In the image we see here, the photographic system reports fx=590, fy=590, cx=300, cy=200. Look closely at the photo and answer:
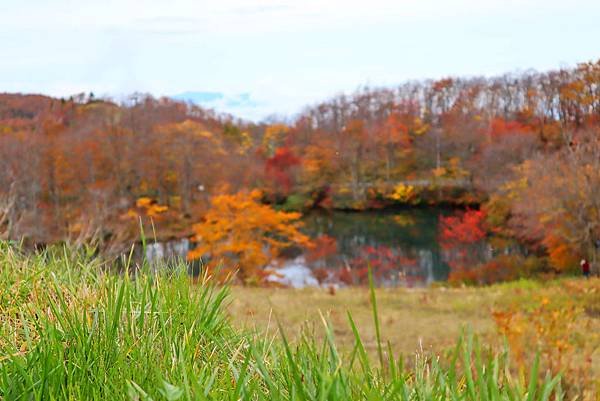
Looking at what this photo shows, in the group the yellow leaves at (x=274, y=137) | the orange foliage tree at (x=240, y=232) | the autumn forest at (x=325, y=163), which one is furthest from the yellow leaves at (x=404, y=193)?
the orange foliage tree at (x=240, y=232)

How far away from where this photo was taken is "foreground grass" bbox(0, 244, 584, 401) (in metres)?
1.05

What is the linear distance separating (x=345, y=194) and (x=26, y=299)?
30138 mm

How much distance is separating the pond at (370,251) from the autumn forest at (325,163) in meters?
0.56

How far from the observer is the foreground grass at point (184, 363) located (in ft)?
3.43

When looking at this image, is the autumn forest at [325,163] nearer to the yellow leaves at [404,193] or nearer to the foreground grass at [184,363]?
the yellow leaves at [404,193]

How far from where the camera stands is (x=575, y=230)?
17.1 meters

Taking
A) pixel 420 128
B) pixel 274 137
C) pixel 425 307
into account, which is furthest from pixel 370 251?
pixel 425 307

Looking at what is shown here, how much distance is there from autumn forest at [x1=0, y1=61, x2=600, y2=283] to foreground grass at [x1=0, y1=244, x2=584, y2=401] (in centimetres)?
1606

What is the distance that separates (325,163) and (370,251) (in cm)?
670

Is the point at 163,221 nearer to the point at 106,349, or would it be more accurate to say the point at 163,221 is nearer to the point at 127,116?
the point at 127,116

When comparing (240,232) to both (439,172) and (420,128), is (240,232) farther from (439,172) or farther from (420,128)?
(439,172)

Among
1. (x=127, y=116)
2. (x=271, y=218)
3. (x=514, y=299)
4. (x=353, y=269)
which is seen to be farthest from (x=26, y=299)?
(x=127, y=116)

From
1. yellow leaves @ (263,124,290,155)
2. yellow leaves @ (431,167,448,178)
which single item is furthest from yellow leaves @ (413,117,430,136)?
yellow leaves @ (263,124,290,155)

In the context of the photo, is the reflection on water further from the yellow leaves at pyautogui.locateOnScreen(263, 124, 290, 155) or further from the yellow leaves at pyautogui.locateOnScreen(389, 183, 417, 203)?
the yellow leaves at pyautogui.locateOnScreen(263, 124, 290, 155)
